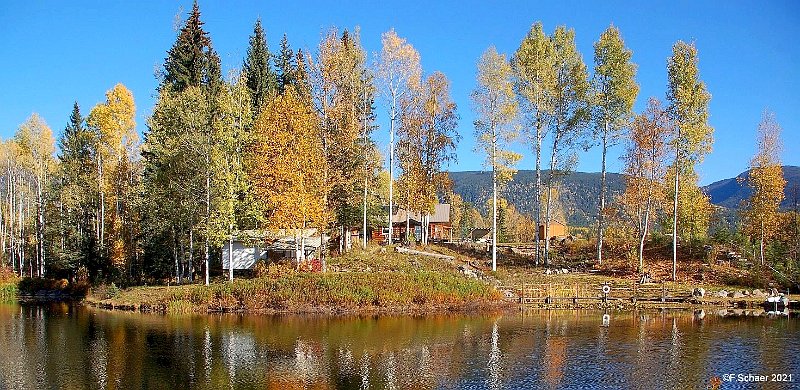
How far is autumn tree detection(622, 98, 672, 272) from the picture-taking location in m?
46.8

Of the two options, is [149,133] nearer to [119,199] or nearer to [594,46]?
[119,199]

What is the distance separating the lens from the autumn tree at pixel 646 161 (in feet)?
154

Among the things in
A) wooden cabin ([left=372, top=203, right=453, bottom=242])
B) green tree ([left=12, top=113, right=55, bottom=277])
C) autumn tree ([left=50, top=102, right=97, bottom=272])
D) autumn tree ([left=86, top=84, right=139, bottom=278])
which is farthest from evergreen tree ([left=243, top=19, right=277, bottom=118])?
wooden cabin ([left=372, top=203, right=453, bottom=242])

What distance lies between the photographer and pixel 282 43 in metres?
54.4

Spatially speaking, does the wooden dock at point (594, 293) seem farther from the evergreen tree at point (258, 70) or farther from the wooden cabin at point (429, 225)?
the wooden cabin at point (429, 225)

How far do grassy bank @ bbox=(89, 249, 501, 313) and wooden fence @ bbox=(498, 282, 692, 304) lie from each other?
7.45 ft

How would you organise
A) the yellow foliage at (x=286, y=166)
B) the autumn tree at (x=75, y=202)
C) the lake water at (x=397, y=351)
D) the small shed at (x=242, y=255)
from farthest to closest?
the autumn tree at (x=75, y=202), the small shed at (x=242, y=255), the yellow foliage at (x=286, y=166), the lake water at (x=397, y=351)

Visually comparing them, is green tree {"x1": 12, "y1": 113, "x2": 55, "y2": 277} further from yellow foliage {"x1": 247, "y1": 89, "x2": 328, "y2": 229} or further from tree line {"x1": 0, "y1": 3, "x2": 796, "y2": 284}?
yellow foliage {"x1": 247, "y1": 89, "x2": 328, "y2": 229}

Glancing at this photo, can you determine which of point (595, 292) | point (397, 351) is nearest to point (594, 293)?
point (595, 292)

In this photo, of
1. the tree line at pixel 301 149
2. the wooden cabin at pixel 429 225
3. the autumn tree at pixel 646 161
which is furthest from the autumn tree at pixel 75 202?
the autumn tree at pixel 646 161

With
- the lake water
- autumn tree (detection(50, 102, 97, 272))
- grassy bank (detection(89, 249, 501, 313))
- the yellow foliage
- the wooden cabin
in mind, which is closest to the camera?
the lake water

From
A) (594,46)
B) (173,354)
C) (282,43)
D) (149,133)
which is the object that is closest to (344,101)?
(282,43)

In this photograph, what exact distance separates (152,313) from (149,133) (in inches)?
544

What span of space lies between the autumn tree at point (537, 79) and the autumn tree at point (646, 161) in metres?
6.61
